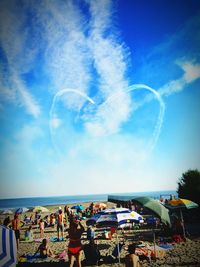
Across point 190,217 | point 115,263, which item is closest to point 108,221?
point 115,263

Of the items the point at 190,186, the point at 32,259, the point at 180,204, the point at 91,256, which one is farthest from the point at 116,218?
the point at 190,186

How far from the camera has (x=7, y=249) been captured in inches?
175

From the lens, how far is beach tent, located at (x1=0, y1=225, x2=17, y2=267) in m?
4.29

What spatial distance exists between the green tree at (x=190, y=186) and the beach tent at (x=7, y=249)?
1739 cm

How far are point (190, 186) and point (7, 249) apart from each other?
1846cm

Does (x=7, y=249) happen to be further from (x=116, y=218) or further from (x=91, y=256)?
(x=91, y=256)

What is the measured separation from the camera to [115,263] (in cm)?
827

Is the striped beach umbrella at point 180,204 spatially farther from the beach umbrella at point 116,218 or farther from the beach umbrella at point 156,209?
the beach umbrella at point 156,209

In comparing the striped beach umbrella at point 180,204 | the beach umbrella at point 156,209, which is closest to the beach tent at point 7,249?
the beach umbrella at point 156,209

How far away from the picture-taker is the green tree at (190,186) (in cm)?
1858

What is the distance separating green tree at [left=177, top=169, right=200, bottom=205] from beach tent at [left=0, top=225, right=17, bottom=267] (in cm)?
1739

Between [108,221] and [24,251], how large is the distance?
5962mm

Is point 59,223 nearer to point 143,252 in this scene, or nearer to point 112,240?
point 112,240

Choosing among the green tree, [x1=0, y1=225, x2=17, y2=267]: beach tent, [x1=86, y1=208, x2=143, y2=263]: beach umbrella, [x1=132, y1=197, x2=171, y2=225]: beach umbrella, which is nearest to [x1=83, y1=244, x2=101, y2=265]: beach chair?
[x1=86, y1=208, x2=143, y2=263]: beach umbrella
